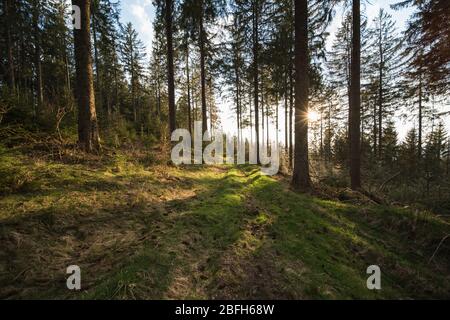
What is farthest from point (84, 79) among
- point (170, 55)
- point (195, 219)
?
point (195, 219)

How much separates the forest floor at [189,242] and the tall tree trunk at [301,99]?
1.66 metres

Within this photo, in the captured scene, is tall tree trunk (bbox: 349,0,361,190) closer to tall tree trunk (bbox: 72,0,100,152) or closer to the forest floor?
the forest floor

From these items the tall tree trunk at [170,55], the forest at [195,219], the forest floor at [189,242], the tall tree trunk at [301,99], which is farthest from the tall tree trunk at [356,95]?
the tall tree trunk at [170,55]

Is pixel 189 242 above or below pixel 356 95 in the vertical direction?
below

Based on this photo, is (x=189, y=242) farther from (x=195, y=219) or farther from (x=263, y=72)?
(x=263, y=72)

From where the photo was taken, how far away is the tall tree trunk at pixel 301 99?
7895 mm

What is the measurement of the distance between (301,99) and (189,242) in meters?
6.71

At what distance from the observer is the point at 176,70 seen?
78.0 feet

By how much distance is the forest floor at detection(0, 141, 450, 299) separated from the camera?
9.63 ft

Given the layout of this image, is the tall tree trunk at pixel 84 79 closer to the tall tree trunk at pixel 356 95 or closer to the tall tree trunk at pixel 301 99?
the tall tree trunk at pixel 301 99

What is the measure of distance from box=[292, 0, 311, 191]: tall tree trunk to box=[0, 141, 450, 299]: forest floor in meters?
1.66

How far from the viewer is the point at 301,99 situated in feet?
27.4

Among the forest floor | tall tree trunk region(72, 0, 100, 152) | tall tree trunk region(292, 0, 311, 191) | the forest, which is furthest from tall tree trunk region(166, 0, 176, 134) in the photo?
tall tree trunk region(292, 0, 311, 191)

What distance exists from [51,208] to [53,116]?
18.0 feet
